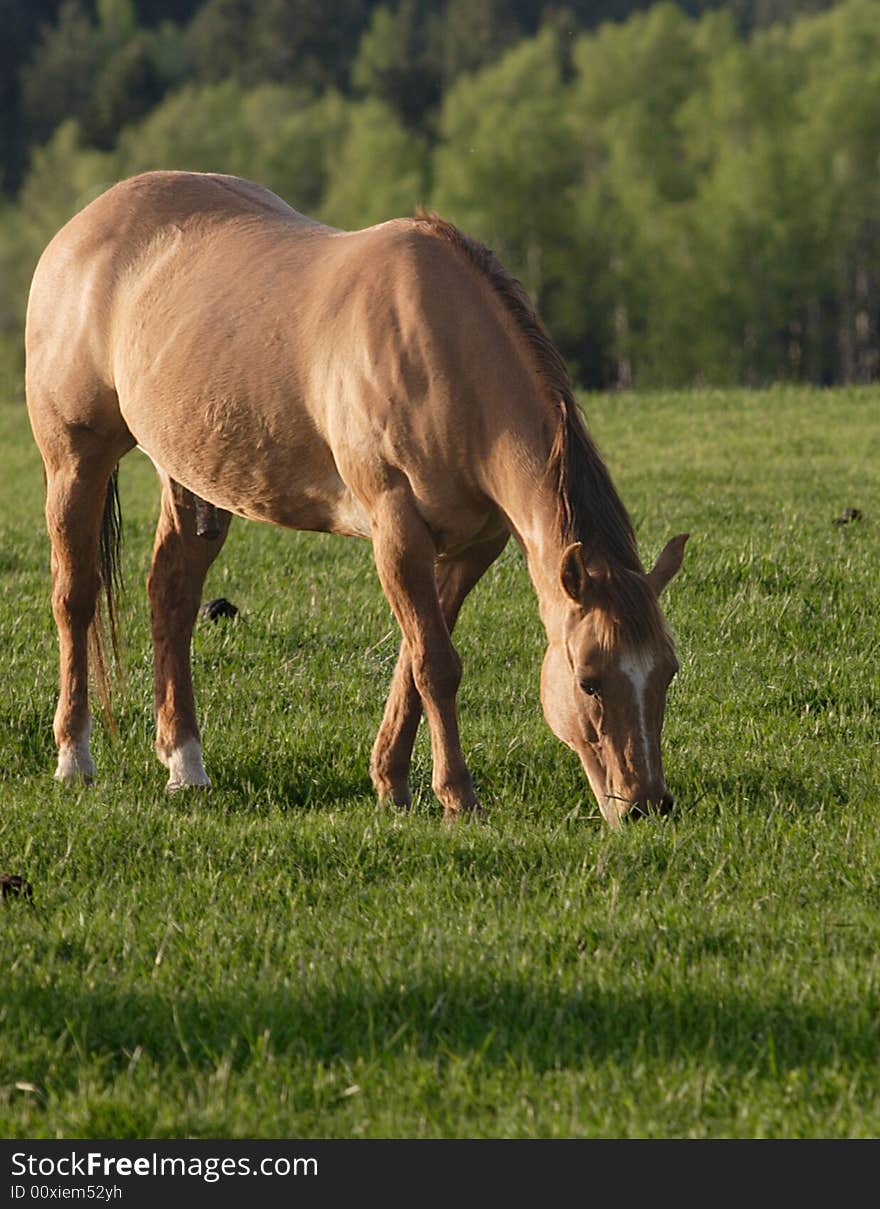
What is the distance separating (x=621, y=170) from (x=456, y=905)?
218 feet

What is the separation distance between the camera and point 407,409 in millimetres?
5770

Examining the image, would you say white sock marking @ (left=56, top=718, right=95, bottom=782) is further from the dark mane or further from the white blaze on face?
the white blaze on face

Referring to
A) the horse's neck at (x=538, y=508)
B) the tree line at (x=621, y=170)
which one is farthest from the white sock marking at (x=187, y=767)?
the tree line at (x=621, y=170)

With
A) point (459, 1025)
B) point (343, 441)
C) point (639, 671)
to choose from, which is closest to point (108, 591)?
point (343, 441)

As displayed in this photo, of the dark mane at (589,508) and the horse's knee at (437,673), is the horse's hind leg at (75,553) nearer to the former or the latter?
the horse's knee at (437,673)

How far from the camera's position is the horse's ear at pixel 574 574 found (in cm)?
521

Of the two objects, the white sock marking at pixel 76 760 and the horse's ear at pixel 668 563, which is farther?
the white sock marking at pixel 76 760

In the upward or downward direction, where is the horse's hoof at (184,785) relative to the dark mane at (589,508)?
downward

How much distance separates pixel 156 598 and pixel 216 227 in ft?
5.64

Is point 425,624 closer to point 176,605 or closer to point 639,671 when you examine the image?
point 639,671

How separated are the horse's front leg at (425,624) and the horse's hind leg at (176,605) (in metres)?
1.42

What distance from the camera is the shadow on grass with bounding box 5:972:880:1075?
3.91m

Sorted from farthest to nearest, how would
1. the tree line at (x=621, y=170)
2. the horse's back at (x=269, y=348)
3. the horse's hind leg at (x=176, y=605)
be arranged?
the tree line at (x=621, y=170)
the horse's hind leg at (x=176, y=605)
the horse's back at (x=269, y=348)

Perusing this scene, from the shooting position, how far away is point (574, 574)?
5.27m
